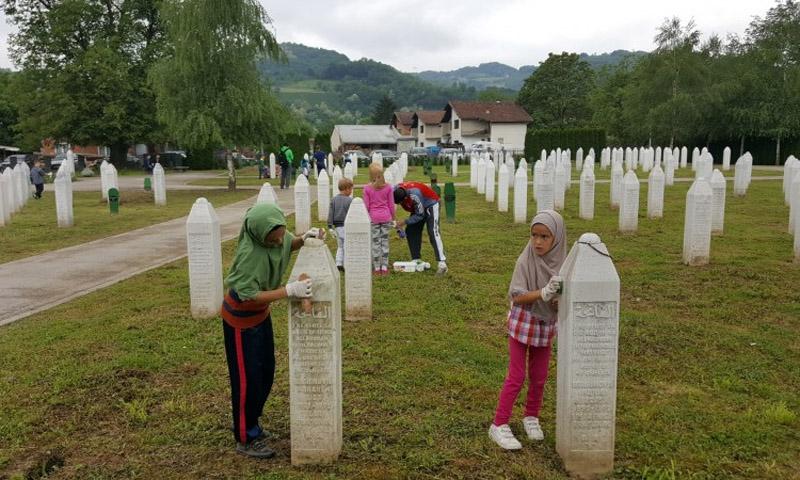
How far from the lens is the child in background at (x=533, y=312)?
405 centimetres

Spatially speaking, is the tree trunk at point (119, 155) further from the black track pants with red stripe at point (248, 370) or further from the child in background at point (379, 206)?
the black track pants with red stripe at point (248, 370)

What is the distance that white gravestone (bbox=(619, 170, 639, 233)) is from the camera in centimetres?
1304

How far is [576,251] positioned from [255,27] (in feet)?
77.8

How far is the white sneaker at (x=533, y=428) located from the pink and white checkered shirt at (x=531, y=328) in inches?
23.5

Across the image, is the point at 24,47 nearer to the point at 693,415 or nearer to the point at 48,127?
the point at 48,127

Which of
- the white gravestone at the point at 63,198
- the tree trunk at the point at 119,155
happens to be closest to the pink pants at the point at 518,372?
the white gravestone at the point at 63,198

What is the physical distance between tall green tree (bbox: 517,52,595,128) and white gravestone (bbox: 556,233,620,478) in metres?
72.3

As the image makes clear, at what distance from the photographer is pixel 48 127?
4047cm

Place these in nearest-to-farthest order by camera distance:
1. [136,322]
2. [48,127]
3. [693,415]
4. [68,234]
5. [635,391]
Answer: [693,415], [635,391], [136,322], [68,234], [48,127]

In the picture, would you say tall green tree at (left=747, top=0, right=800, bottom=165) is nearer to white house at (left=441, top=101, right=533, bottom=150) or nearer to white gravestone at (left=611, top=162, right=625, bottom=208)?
white gravestone at (left=611, top=162, right=625, bottom=208)

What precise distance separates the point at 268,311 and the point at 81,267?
8054 millimetres

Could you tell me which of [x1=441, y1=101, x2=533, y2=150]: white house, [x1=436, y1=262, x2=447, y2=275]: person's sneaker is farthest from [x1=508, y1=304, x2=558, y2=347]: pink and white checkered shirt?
[x1=441, y1=101, x2=533, y2=150]: white house

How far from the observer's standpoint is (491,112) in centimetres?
7075

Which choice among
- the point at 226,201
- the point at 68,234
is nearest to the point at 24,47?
the point at 226,201
